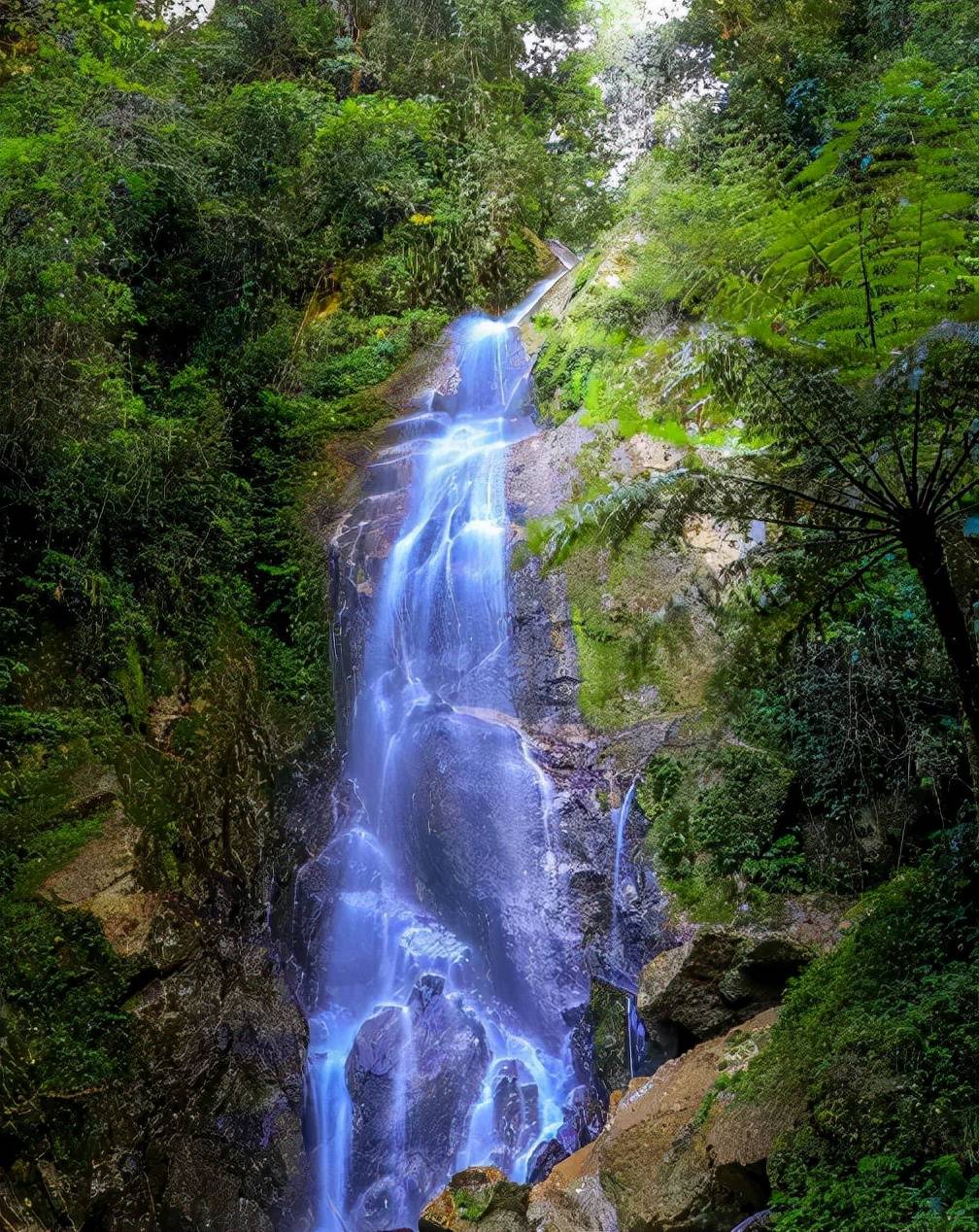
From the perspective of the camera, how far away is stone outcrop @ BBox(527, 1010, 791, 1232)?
400 centimetres

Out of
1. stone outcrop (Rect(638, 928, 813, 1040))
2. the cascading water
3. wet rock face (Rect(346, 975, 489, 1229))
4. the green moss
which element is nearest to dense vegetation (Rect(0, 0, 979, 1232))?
stone outcrop (Rect(638, 928, 813, 1040))

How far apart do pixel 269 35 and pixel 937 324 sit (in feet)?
51.8

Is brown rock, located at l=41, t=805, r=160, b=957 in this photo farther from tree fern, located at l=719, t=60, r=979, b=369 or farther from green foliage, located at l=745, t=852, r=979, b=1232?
tree fern, located at l=719, t=60, r=979, b=369

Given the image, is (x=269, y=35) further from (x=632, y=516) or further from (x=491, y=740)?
(x=632, y=516)

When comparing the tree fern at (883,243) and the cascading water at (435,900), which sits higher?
the tree fern at (883,243)

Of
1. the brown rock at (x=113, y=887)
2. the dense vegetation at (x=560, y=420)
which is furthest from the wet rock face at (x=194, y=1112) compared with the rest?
the dense vegetation at (x=560, y=420)

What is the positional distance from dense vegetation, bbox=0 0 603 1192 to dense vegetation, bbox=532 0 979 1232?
3832mm

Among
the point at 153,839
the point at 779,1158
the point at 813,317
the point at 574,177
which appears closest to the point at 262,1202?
the point at 153,839

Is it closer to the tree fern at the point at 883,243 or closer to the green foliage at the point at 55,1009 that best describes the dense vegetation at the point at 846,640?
the tree fern at the point at 883,243

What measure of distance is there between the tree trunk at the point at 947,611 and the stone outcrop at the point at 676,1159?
1.89 meters

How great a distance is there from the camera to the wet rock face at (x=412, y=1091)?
6.84 m

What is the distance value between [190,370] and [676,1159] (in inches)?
360

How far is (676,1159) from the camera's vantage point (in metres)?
4.56

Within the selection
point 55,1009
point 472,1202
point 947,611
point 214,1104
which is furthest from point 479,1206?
point 947,611
